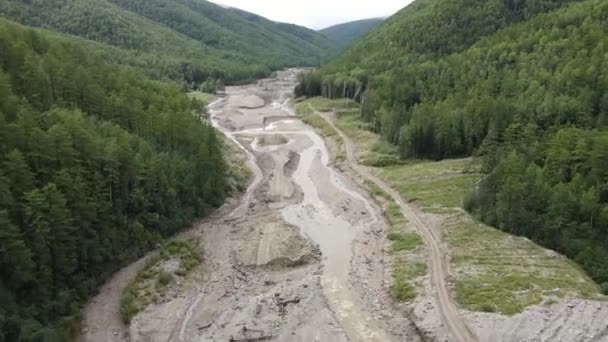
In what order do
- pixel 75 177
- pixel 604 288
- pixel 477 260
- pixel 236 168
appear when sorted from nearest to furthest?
pixel 604 288, pixel 75 177, pixel 477 260, pixel 236 168

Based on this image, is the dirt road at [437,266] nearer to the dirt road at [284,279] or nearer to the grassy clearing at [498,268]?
the grassy clearing at [498,268]

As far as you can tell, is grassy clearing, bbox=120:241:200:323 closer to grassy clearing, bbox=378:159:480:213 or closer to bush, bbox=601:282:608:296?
grassy clearing, bbox=378:159:480:213

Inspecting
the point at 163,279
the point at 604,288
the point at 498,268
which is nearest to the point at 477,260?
the point at 498,268

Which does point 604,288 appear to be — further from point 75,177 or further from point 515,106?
point 75,177

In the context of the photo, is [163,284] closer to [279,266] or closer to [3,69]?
[279,266]

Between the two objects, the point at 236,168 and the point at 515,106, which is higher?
the point at 515,106

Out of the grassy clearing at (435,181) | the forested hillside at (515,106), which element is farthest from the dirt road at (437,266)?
the forested hillside at (515,106)
